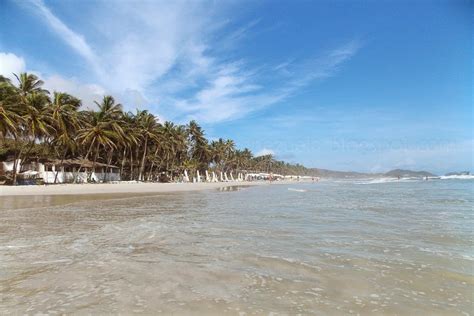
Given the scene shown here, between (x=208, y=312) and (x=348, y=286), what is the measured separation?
1.89 metres

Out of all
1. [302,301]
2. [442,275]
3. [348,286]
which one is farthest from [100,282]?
[442,275]

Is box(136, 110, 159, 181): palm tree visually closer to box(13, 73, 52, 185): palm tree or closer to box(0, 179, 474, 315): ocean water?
box(13, 73, 52, 185): palm tree

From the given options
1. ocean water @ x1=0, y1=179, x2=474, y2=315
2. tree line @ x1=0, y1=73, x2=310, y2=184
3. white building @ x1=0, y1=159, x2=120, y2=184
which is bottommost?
ocean water @ x1=0, y1=179, x2=474, y2=315

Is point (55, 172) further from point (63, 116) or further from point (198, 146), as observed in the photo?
point (198, 146)

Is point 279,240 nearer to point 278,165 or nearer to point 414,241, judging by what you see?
point 414,241

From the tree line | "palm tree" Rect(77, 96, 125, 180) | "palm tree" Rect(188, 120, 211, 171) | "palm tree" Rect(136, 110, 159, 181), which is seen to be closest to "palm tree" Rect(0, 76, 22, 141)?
the tree line

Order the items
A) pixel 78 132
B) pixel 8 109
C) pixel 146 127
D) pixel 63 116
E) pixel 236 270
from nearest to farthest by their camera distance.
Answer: pixel 236 270 → pixel 8 109 → pixel 63 116 → pixel 78 132 → pixel 146 127

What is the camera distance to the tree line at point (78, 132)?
2886 cm

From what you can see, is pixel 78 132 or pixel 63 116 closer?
pixel 63 116

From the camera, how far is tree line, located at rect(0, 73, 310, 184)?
94.7 feet

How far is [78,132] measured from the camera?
3784 centimetres

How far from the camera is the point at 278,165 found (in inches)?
6230

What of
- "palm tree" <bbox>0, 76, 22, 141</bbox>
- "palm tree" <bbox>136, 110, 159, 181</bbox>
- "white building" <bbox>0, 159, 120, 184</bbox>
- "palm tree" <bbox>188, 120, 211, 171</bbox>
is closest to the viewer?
"palm tree" <bbox>0, 76, 22, 141</bbox>

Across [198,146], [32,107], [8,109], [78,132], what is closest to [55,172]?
[78,132]
